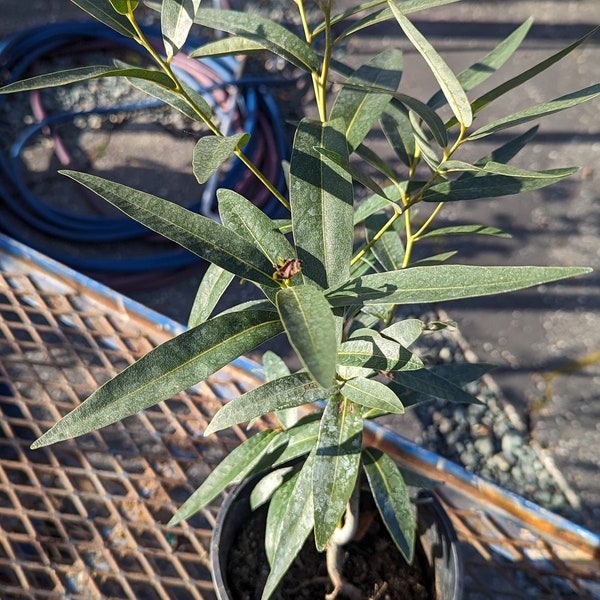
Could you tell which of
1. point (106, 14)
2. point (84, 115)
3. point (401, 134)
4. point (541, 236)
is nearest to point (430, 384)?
point (401, 134)

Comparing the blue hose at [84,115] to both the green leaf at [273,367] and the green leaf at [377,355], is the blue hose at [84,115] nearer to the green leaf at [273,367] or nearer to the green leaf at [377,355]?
the green leaf at [273,367]

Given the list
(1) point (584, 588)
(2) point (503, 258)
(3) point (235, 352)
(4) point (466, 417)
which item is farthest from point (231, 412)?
(2) point (503, 258)

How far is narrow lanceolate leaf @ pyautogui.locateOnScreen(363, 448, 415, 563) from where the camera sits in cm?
81

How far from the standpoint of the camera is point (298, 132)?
0.71m

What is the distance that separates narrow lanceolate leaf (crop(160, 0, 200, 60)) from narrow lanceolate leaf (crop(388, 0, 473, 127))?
220 mm

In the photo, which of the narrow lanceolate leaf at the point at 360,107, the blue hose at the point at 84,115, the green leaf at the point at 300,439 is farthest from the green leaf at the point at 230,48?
the blue hose at the point at 84,115

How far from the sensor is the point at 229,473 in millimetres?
928

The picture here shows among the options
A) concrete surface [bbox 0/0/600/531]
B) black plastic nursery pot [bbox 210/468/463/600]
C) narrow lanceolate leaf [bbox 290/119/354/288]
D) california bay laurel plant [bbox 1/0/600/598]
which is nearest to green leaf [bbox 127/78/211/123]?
california bay laurel plant [bbox 1/0/600/598]

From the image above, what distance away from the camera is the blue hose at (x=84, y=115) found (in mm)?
2184

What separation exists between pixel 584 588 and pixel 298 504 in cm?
56

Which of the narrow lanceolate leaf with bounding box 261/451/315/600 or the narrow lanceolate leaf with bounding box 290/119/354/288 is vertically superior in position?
the narrow lanceolate leaf with bounding box 290/119/354/288

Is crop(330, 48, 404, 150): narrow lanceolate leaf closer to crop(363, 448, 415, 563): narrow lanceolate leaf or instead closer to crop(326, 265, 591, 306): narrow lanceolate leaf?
crop(326, 265, 591, 306): narrow lanceolate leaf

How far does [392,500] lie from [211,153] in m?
0.51

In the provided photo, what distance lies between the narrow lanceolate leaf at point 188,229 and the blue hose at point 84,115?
1.56m
